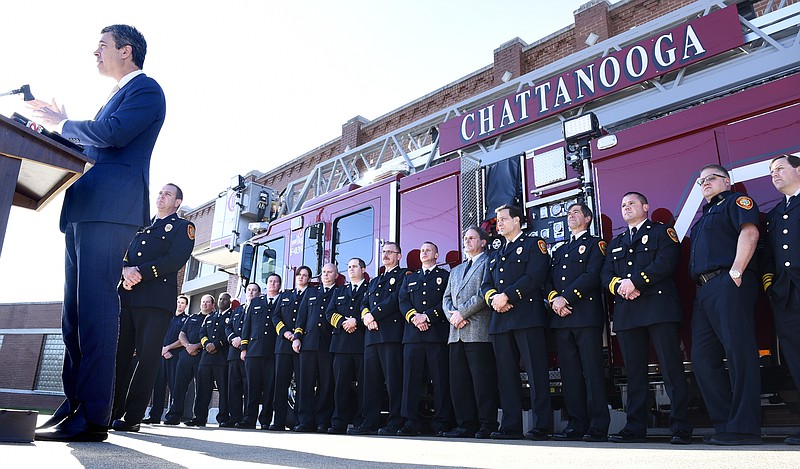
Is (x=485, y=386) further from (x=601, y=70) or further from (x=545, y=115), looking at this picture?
(x=601, y=70)

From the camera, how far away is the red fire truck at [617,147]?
12.9 feet

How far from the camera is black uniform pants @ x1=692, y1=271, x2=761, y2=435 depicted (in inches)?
131

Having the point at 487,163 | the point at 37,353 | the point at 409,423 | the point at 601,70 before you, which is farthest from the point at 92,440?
the point at 37,353

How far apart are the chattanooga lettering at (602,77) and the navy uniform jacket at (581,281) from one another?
5.07 feet

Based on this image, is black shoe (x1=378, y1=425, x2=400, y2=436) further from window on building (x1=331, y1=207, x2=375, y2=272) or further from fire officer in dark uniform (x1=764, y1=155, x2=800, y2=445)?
fire officer in dark uniform (x1=764, y1=155, x2=800, y2=445)

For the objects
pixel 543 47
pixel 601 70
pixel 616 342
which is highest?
pixel 543 47

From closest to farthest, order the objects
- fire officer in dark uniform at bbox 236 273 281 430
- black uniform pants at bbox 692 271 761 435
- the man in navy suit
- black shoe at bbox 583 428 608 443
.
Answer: the man in navy suit < black uniform pants at bbox 692 271 761 435 < black shoe at bbox 583 428 608 443 < fire officer in dark uniform at bbox 236 273 281 430

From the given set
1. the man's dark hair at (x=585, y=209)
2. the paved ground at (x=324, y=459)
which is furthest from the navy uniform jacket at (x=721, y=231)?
the paved ground at (x=324, y=459)

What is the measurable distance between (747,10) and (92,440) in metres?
5.49

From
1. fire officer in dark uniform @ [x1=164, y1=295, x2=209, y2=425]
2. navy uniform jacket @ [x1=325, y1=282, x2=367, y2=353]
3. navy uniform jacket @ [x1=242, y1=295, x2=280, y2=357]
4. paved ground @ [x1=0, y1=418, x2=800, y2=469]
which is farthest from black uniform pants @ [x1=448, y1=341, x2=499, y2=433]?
fire officer in dark uniform @ [x1=164, y1=295, x2=209, y2=425]

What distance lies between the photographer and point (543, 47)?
1103 cm

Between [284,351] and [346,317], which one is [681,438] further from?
[284,351]

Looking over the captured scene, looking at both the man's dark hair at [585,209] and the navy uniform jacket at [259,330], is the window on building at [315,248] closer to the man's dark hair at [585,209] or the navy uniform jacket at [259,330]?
the navy uniform jacket at [259,330]

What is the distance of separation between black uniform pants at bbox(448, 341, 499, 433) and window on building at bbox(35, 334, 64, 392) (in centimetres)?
2191
